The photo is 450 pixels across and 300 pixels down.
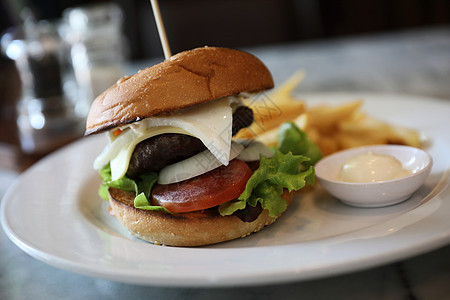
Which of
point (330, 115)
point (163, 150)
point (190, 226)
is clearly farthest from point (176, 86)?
point (330, 115)

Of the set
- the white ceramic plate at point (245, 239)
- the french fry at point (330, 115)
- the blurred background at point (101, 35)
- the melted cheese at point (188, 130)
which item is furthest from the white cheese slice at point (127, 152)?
the blurred background at point (101, 35)

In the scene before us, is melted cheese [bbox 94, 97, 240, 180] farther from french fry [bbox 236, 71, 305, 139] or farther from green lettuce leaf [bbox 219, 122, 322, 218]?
french fry [bbox 236, 71, 305, 139]

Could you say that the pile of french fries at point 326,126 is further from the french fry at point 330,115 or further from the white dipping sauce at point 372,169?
the white dipping sauce at point 372,169

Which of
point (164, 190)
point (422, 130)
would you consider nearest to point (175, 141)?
point (164, 190)

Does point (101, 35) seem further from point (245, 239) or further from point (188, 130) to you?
point (245, 239)

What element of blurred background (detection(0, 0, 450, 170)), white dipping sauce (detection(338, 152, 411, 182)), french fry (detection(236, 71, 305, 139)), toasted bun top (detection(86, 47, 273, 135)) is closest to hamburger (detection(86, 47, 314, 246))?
toasted bun top (detection(86, 47, 273, 135))
